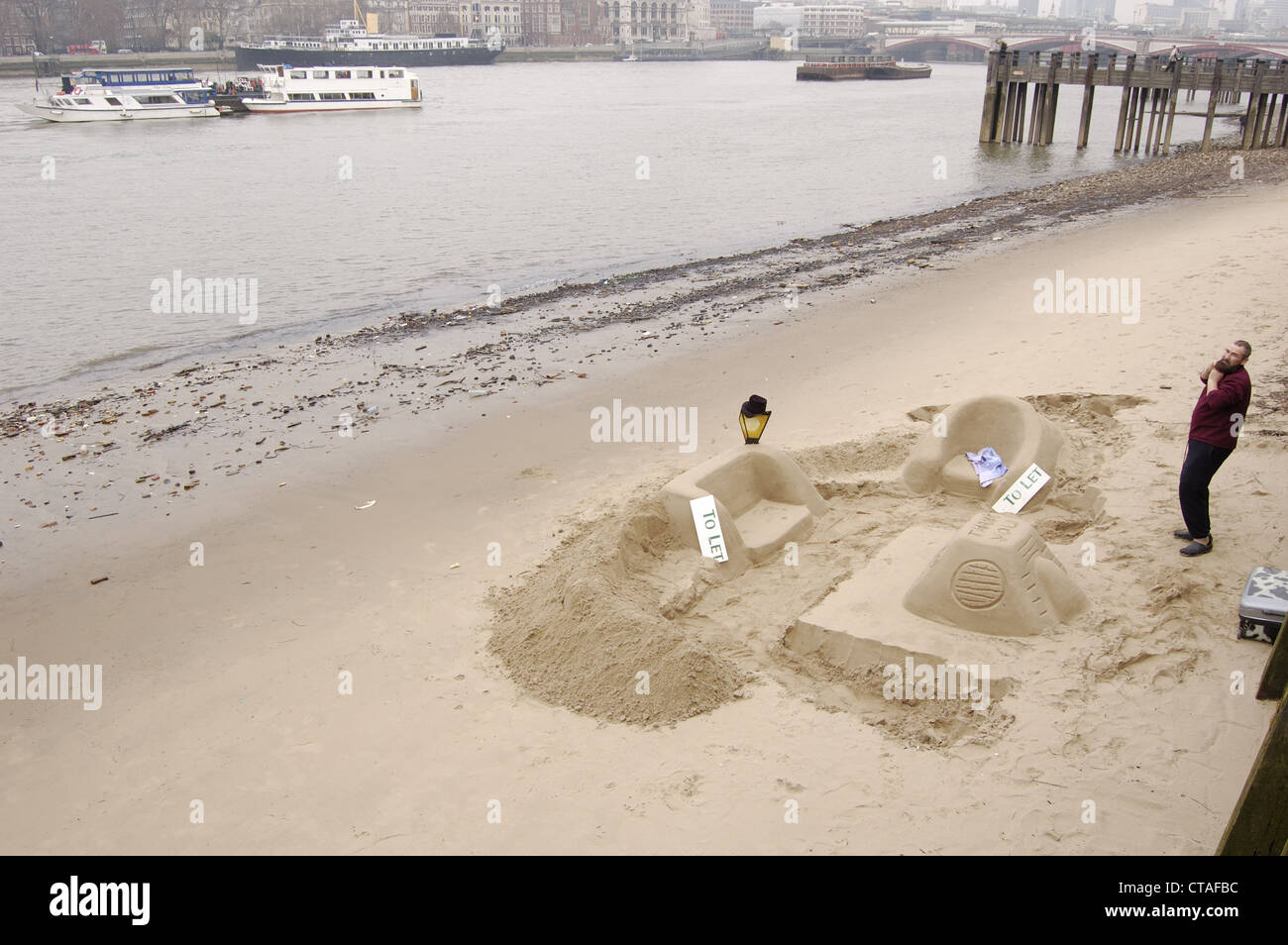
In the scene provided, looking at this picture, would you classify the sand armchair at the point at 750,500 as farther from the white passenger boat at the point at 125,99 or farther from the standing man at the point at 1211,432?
the white passenger boat at the point at 125,99

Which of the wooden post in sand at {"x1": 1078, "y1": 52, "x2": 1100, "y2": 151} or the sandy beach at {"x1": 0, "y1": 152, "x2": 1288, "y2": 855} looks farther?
the wooden post in sand at {"x1": 1078, "y1": 52, "x2": 1100, "y2": 151}

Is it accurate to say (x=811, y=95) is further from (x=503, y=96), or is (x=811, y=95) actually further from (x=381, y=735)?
(x=381, y=735)

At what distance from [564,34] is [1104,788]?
161 m

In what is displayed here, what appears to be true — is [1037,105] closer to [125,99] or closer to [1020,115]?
[1020,115]

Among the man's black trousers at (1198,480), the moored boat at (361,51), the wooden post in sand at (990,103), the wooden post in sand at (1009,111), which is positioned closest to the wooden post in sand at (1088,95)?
the wooden post in sand at (1009,111)

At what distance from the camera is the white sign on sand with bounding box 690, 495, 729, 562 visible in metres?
7.55

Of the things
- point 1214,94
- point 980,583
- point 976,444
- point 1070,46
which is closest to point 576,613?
point 980,583

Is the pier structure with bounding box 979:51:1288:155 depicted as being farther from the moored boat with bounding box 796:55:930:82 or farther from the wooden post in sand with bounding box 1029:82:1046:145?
the moored boat with bounding box 796:55:930:82

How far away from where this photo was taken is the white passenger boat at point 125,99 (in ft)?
189

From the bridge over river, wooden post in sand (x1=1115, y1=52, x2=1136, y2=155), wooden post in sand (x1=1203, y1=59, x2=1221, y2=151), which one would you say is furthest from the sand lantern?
the bridge over river

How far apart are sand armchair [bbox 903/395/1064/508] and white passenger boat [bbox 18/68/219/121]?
208ft

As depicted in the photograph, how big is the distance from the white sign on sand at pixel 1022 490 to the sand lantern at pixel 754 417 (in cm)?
225

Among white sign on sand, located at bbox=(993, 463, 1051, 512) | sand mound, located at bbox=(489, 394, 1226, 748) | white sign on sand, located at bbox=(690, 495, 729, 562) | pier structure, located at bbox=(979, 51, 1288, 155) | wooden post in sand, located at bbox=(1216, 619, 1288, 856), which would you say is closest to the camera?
wooden post in sand, located at bbox=(1216, 619, 1288, 856)

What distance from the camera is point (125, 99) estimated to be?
59.2 m
